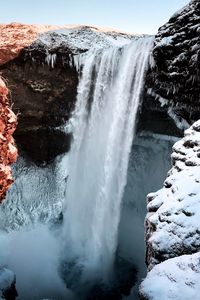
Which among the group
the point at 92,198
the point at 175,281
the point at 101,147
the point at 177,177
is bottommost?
the point at 92,198

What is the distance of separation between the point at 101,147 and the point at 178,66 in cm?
556

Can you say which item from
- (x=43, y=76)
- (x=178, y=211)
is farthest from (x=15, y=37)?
(x=178, y=211)

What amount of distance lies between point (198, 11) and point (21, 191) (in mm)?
11464

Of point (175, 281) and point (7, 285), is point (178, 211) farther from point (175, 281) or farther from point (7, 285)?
point (7, 285)

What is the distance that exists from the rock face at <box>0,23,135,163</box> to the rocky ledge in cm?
853

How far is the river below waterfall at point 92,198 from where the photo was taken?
13.1 meters

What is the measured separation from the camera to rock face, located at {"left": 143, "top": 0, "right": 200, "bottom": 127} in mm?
10914

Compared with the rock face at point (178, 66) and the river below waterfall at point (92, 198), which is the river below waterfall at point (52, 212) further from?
the rock face at point (178, 66)

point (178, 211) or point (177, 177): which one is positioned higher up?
point (177, 177)

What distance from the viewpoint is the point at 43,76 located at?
15.0m

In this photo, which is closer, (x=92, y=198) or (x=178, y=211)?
(x=178, y=211)

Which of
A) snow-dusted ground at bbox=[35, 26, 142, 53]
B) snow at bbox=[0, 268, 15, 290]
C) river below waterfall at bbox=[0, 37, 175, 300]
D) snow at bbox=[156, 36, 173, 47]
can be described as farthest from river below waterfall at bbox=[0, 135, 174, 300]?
snow-dusted ground at bbox=[35, 26, 142, 53]

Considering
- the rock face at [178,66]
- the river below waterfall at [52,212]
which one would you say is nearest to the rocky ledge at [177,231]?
the rock face at [178,66]

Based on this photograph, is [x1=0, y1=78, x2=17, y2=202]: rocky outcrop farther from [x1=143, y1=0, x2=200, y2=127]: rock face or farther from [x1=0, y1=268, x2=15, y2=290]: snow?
[x1=143, y1=0, x2=200, y2=127]: rock face
